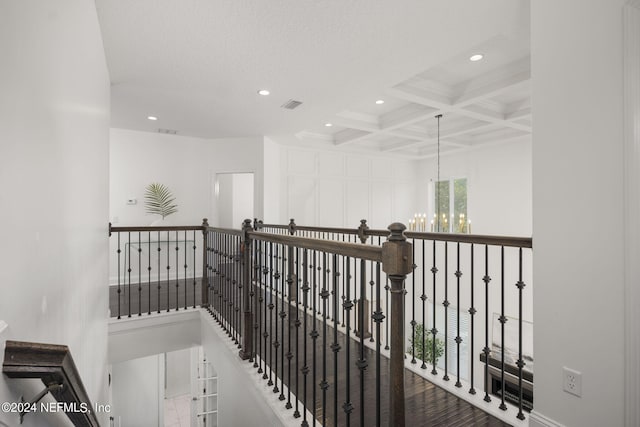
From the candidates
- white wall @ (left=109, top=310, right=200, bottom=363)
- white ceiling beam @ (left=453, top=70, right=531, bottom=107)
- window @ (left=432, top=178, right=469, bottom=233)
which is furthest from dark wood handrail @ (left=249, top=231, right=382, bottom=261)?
window @ (left=432, top=178, right=469, bottom=233)

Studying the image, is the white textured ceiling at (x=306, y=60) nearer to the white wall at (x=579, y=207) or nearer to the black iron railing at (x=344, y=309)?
the white wall at (x=579, y=207)

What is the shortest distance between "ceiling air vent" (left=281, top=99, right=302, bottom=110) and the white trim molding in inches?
126

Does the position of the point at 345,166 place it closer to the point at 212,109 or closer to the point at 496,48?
the point at 212,109

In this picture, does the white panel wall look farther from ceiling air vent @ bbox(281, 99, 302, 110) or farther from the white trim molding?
the white trim molding

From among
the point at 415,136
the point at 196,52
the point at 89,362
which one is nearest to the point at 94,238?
the point at 89,362

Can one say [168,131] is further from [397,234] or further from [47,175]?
[397,234]

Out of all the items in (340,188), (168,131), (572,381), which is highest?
(168,131)

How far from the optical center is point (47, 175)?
4.06 ft

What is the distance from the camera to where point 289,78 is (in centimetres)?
338

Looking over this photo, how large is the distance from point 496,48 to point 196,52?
3.01 metres

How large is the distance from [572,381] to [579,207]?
0.90m

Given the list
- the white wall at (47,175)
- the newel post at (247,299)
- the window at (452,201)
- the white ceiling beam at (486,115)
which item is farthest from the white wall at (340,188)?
the white wall at (47,175)

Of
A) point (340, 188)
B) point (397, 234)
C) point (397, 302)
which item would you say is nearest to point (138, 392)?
point (340, 188)

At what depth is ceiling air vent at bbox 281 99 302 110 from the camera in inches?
160
